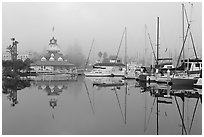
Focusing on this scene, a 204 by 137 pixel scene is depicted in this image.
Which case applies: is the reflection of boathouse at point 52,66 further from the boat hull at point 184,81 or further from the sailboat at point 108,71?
the boat hull at point 184,81

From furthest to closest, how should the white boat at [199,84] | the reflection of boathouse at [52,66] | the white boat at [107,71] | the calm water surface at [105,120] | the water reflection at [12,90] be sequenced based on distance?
the reflection of boathouse at [52,66]
the white boat at [107,71]
the white boat at [199,84]
the water reflection at [12,90]
the calm water surface at [105,120]

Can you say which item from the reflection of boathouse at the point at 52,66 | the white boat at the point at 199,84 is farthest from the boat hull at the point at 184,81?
the reflection of boathouse at the point at 52,66

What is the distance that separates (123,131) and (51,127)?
178cm

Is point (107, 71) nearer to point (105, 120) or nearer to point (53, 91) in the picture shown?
A: point (53, 91)

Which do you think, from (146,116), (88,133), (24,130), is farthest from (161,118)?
(24,130)

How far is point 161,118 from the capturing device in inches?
306

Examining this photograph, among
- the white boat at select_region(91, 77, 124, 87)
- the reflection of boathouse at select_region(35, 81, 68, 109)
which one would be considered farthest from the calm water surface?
the white boat at select_region(91, 77, 124, 87)

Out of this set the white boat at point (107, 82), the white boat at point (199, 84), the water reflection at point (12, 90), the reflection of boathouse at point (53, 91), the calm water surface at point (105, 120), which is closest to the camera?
the calm water surface at point (105, 120)

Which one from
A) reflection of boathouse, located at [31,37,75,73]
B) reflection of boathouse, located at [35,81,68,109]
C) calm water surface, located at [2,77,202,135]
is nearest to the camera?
calm water surface, located at [2,77,202,135]

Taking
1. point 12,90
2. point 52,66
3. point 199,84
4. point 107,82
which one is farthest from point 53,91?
point 52,66

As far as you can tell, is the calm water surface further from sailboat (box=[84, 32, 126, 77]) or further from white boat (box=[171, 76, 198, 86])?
sailboat (box=[84, 32, 126, 77])

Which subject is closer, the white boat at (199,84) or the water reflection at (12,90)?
the water reflection at (12,90)

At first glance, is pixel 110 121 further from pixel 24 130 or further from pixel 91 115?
pixel 24 130

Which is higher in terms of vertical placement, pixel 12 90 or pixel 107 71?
pixel 107 71
